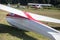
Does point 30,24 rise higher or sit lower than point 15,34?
higher

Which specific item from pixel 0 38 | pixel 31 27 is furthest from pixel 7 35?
pixel 31 27

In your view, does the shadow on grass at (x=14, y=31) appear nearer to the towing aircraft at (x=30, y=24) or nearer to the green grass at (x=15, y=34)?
the green grass at (x=15, y=34)

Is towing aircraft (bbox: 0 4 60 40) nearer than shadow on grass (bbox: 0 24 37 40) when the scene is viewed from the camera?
Yes

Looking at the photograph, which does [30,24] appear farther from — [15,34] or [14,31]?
[14,31]

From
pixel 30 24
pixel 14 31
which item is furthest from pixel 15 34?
pixel 30 24

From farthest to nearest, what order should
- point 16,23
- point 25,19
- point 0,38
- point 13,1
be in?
point 13,1 → point 16,23 → point 25,19 → point 0,38

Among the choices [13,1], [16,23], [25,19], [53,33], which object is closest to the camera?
[53,33]

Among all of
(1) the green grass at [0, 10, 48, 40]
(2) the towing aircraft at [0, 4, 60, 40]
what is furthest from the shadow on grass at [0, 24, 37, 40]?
(2) the towing aircraft at [0, 4, 60, 40]

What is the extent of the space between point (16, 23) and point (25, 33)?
139cm

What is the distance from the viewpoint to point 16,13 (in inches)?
679

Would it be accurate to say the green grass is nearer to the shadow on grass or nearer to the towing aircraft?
the shadow on grass

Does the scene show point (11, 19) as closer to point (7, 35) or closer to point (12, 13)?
point (12, 13)

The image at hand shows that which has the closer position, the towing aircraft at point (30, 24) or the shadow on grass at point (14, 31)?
the towing aircraft at point (30, 24)

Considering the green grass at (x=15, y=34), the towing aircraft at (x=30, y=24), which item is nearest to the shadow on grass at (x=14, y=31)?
the green grass at (x=15, y=34)
